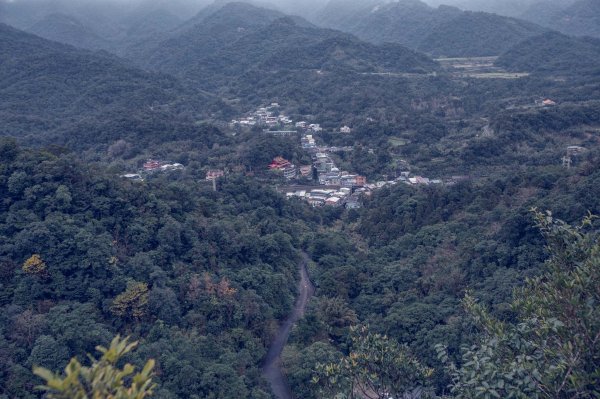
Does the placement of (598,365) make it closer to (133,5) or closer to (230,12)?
(230,12)

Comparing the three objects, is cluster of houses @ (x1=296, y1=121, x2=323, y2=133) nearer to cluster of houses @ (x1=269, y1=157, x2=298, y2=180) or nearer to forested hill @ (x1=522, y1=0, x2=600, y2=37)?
cluster of houses @ (x1=269, y1=157, x2=298, y2=180)

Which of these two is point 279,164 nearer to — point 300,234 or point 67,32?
point 300,234

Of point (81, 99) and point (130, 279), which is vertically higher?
point (130, 279)

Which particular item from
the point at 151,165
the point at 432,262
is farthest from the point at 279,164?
the point at 432,262

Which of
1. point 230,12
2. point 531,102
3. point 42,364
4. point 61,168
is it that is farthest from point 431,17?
point 42,364

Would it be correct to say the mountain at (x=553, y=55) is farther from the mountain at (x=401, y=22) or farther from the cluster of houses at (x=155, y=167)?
the cluster of houses at (x=155, y=167)
